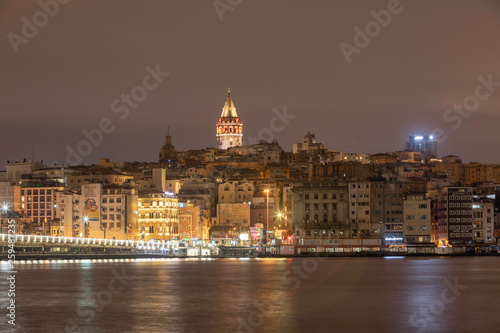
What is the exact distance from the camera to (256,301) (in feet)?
139

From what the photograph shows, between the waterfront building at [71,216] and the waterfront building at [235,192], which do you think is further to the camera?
the waterfront building at [235,192]

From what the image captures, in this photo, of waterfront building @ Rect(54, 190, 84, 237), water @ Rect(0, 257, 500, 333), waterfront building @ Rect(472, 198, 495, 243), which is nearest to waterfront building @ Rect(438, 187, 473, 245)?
waterfront building @ Rect(472, 198, 495, 243)

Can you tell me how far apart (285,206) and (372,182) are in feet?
49.9

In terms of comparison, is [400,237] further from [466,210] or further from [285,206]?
[285,206]

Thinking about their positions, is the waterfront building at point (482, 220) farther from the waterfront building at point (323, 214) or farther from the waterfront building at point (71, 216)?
the waterfront building at point (71, 216)

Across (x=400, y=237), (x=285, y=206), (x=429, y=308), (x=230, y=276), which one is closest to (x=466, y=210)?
(x=400, y=237)

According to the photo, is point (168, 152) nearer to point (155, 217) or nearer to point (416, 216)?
point (155, 217)

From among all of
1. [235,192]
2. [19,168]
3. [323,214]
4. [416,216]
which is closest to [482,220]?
[416,216]

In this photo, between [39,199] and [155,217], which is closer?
[155,217]

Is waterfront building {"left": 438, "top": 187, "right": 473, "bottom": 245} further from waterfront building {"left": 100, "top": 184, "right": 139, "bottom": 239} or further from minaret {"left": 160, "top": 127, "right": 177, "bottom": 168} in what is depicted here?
minaret {"left": 160, "top": 127, "right": 177, "bottom": 168}

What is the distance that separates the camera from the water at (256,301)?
34281 mm

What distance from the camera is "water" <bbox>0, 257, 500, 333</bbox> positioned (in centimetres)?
3428

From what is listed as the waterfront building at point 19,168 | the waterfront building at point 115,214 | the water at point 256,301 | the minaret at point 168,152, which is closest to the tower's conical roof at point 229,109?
→ the minaret at point 168,152

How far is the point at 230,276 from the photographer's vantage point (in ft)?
194
